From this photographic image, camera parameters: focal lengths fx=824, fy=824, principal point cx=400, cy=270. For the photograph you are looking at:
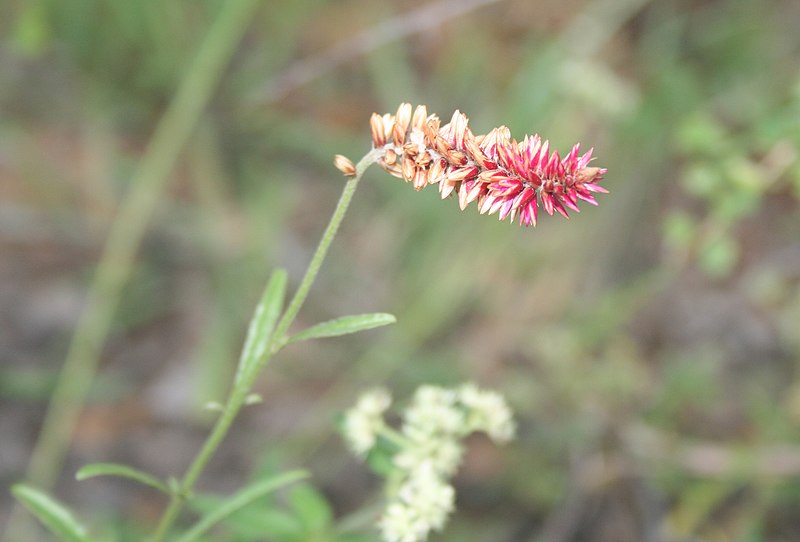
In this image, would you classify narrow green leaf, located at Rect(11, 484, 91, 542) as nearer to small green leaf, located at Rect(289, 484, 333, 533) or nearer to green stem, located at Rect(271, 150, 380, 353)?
small green leaf, located at Rect(289, 484, 333, 533)

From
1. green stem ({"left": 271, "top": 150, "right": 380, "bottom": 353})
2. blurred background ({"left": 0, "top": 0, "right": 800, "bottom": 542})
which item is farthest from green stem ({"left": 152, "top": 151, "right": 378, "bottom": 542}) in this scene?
blurred background ({"left": 0, "top": 0, "right": 800, "bottom": 542})

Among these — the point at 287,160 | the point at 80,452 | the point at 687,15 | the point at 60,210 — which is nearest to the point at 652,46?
the point at 687,15

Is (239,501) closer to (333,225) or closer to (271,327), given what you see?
(271,327)

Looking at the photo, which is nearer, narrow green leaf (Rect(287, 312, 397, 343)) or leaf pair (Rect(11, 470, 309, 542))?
narrow green leaf (Rect(287, 312, 397, 343))

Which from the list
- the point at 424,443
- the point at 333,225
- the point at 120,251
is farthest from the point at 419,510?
the point at 120,251

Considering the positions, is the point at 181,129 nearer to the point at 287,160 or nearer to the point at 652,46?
the point at 287,160

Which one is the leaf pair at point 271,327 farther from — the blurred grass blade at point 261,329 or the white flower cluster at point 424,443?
the white flower cluster at point 424,443

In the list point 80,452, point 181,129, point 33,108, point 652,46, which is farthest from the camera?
point 652,46
